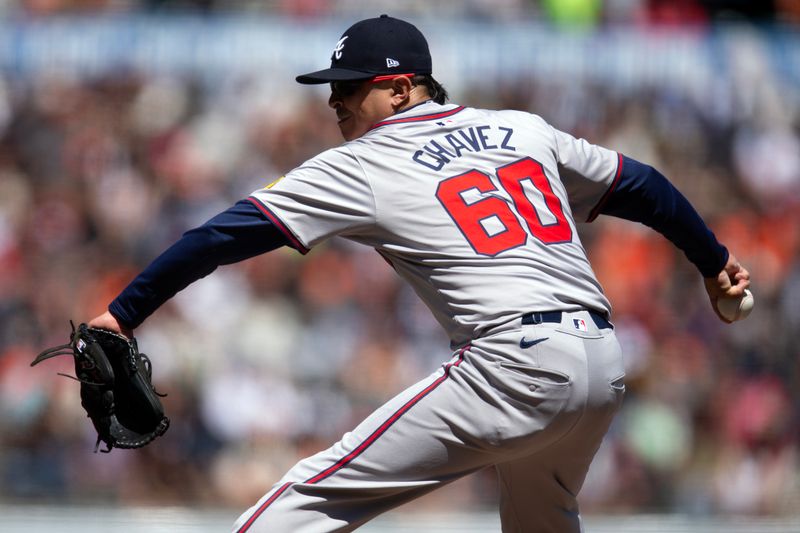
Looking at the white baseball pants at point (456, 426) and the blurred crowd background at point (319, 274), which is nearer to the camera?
the white baseball pants at point (456, 426)

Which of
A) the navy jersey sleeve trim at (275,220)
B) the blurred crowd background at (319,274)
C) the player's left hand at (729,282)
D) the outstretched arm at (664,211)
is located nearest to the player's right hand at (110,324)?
the navy jersey sleeve trim at (275,220)

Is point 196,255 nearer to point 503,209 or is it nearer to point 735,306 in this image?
point 503,209

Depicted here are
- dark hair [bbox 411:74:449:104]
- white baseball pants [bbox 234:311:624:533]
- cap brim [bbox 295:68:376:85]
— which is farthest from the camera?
dark hair [bbox 411:74:449:104]

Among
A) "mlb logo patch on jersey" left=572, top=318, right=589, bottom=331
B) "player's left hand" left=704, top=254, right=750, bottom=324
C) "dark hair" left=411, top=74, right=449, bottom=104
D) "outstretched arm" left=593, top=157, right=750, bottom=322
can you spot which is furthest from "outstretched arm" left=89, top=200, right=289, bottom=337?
"player's left hand" left=704, top=254, right=750, bottom=324

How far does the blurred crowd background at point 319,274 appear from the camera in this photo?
20.4 ft

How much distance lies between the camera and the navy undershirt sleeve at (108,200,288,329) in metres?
2.71

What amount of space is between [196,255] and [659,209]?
4.40 feet

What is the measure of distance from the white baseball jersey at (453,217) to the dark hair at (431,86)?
209mm

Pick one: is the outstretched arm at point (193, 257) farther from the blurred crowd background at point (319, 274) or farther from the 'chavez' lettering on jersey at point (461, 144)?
the blurred crowd background at point (319, 274)

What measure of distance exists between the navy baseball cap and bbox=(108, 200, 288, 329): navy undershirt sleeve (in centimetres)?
47

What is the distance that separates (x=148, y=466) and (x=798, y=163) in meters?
4.72

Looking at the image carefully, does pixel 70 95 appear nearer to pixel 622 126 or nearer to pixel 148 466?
pixel 148 466

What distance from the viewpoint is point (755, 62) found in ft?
26.2

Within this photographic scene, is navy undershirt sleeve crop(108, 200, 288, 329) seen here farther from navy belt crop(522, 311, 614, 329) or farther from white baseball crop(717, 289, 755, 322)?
white baseball crop(717, 289, 755, 322)
